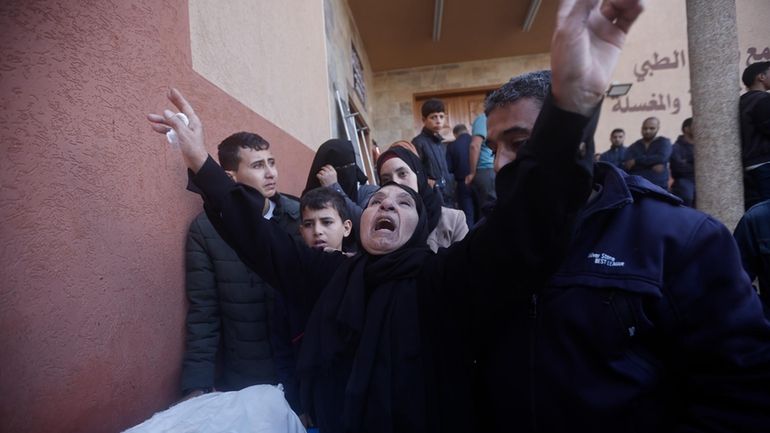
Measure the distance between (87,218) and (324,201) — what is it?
3.65ft

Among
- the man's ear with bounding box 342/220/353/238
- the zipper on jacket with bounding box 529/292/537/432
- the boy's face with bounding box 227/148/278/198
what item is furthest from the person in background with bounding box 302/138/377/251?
the zipper on jacket with bounding box 529/292/537/432

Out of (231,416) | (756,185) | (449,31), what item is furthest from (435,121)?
(449,31)

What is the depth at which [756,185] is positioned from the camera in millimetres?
2998

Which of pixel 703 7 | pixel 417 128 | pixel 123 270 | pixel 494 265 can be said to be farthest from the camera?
pixel 417 128

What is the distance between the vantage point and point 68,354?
4.60 ft

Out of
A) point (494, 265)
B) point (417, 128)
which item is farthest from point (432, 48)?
point (494, 265)

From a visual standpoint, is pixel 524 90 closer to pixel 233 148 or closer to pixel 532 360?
pixel 532 360

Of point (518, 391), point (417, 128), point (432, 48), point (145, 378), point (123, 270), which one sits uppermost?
point (432, 48)

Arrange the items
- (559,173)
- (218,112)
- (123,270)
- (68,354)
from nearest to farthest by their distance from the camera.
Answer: (559,173) → (68,354) → (123,270) → (218,112)

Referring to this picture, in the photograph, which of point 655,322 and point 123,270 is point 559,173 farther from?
point 123,270

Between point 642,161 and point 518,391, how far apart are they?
6301 millimetres

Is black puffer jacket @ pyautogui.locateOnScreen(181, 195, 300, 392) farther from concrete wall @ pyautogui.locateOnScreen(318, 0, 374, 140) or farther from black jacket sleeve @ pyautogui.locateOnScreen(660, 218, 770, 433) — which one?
concrete wall @ pyautogui.locateOnScreen(318, 0, 374, 140)

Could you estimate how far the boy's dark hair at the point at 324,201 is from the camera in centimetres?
236

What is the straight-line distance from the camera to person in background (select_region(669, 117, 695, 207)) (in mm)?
6035
